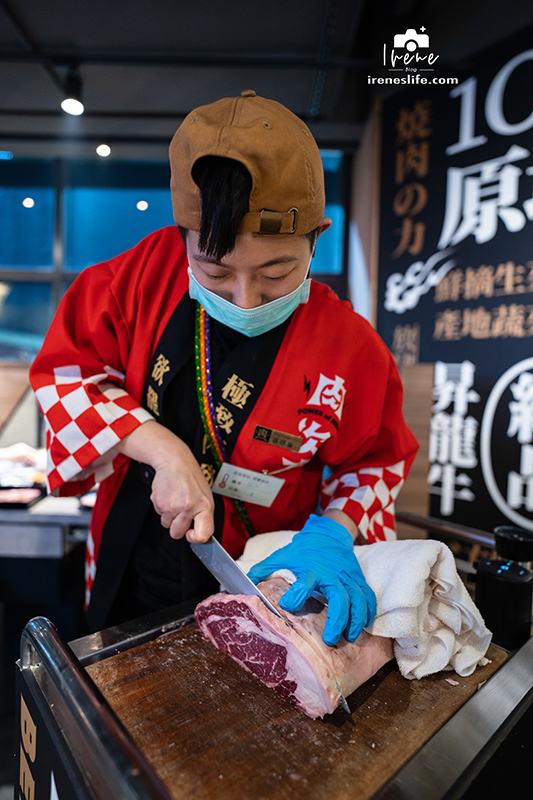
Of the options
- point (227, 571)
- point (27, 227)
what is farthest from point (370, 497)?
point (27, 227)

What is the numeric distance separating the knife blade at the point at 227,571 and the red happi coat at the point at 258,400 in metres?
0.22

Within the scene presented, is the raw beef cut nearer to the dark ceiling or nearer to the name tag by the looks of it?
the name tag

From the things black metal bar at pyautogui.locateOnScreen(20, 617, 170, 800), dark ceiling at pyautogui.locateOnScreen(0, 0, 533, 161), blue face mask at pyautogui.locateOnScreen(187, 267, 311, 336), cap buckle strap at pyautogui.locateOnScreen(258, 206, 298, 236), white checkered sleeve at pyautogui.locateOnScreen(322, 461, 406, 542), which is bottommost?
black metal bar at pyautogui.locateOnScreen(20, 617, 170, 800)

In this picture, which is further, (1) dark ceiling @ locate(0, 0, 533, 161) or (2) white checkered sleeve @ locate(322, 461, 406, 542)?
(1) dark ceiling @ locate(0, 0, 533, 161)

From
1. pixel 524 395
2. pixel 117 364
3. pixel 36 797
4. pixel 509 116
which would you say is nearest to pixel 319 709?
pixel 36 797

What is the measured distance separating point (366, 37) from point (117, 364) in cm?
412

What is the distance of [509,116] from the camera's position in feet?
9.04

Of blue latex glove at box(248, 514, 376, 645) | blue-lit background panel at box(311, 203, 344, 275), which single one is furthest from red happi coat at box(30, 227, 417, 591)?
blue-lit background panel at box(311, 203, 344, 275)

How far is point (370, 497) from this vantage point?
1210 mm

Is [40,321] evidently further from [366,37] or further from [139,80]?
[366,37]

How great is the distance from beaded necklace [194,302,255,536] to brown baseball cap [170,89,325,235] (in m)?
0.32

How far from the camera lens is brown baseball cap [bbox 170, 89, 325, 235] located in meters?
0.81

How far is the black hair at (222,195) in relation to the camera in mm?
823

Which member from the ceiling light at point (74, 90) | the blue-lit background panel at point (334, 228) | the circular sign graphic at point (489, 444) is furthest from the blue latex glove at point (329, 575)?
the blue-lit background panel at point (334, 228)
